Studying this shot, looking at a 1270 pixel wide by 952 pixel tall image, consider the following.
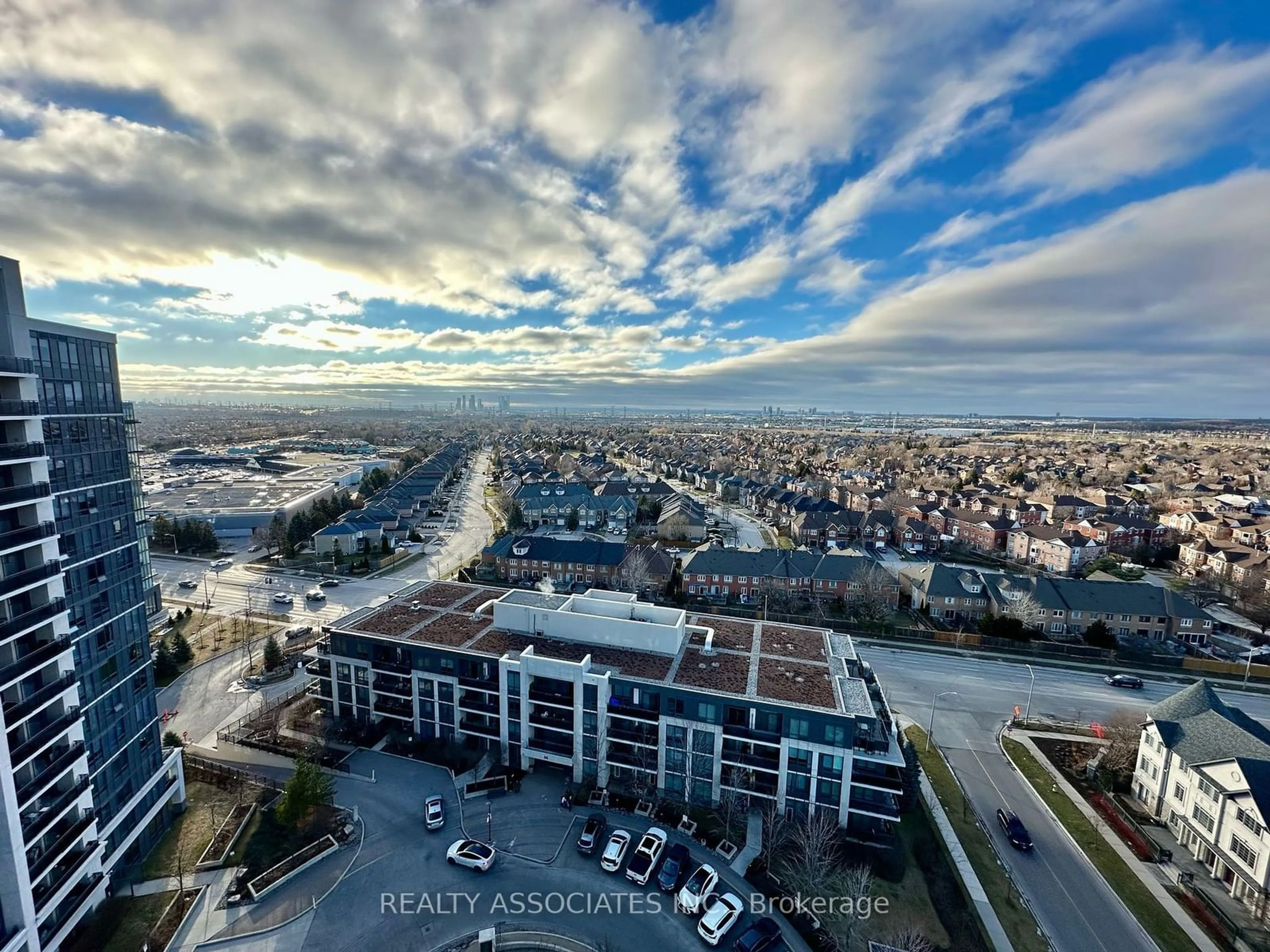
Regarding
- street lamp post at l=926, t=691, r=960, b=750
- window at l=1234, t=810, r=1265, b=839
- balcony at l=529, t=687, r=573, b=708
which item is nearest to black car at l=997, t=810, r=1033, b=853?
street lamp post at l=926, t=691, r=960, b=750

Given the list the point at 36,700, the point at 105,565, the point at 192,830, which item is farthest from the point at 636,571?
the point at 36,700

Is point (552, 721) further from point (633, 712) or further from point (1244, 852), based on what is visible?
point (1244, 852)

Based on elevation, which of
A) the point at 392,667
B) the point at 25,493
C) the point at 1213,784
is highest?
the point at 25,493

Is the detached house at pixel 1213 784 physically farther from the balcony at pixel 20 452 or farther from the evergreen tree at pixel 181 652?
the evergreen tree at pixel 181 652

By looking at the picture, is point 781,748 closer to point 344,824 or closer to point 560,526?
point 344,824

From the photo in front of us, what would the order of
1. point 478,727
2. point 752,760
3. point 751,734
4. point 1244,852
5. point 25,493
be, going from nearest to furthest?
1. point 25,493
2. point 1244,852
3. point 751,734
4. point 752,760
5. point 478,727

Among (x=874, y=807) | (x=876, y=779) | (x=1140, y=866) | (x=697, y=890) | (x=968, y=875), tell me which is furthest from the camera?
(x=874, y=807)

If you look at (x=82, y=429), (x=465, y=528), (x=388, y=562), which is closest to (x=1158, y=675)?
(x=82, y=429)
